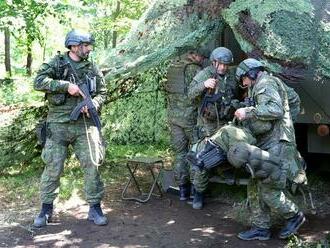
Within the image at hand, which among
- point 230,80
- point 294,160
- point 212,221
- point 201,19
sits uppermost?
point 201,19

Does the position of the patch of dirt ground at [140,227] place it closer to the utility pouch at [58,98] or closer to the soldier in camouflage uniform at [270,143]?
the soldier in camouflage uniform at [270,143]

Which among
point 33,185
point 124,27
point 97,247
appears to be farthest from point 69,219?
point 124,27

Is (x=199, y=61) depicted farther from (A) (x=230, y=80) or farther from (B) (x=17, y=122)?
(B) (x=17, y=122)

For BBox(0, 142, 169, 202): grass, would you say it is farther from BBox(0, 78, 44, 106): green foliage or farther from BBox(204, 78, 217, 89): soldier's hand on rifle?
BBox(0, 78, 44, 106): green foliage

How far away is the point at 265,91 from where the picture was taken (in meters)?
4.95

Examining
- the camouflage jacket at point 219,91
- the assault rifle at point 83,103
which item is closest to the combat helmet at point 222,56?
the camouflage jacket at point 219,91

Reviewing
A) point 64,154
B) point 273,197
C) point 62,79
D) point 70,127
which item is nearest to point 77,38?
point 62,79

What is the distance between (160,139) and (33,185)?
9.22 feet

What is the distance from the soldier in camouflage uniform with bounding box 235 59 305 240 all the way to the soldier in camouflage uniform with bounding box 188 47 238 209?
71 cm

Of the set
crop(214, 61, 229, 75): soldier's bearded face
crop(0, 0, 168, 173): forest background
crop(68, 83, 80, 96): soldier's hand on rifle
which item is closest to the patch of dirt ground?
crop(0, 0, 168, 173): forest background

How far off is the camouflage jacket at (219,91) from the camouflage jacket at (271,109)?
796 mm

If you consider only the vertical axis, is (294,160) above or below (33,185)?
above

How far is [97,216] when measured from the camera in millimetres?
5684

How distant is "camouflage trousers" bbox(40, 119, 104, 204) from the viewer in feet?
18.1
